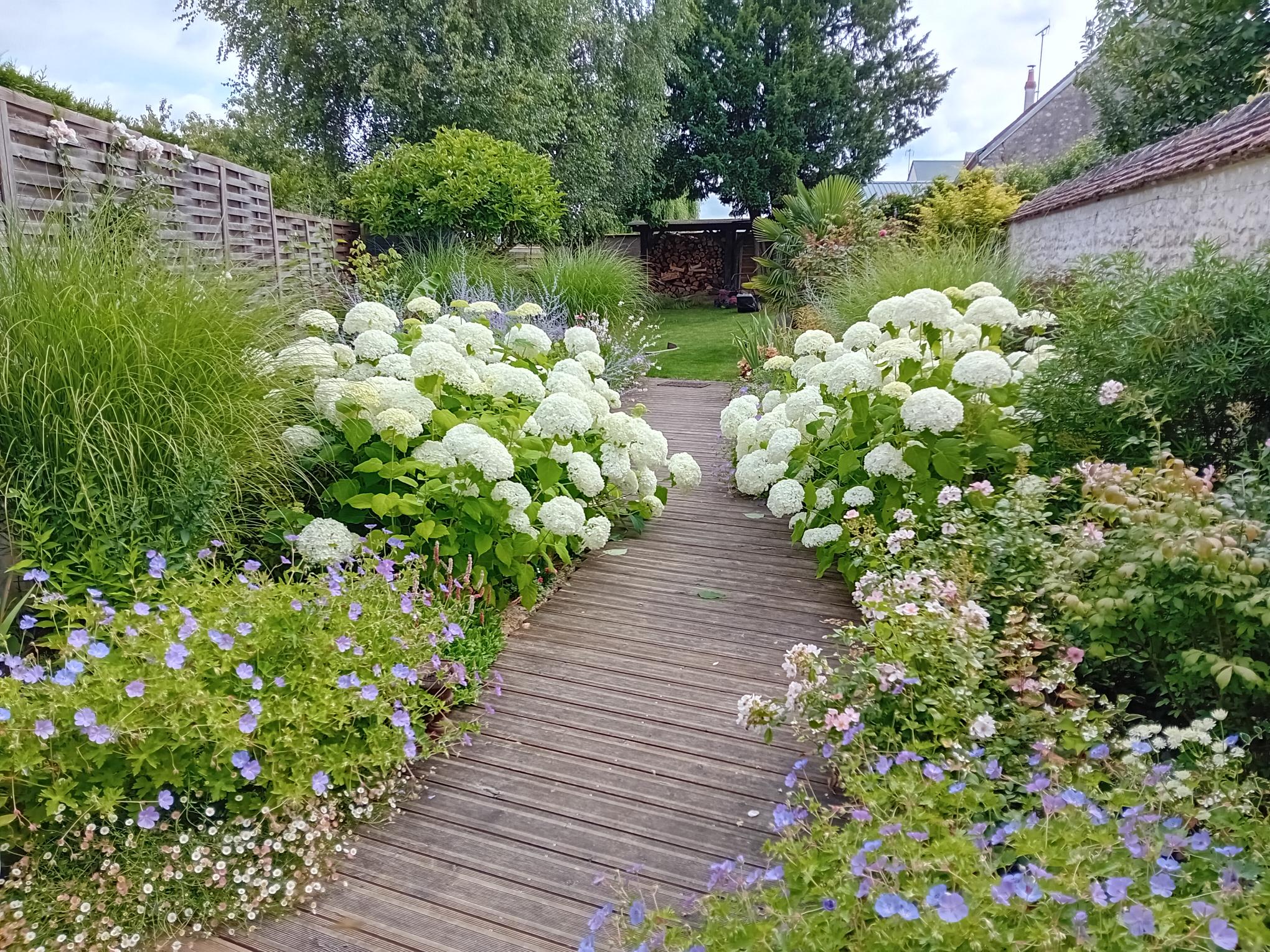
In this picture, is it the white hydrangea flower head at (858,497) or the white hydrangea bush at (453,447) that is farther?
the white hydrangea flower head at (858,497)

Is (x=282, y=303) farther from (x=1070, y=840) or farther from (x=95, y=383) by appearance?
(x=1070, y=840)

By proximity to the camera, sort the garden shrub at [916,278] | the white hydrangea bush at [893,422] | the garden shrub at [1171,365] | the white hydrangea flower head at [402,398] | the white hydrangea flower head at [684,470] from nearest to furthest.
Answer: the garden shrub at [1171,365], the white hydrangea flower head at [402,398], the white hydrangea bush at [893,422], the white hydrangea flower head at [684,470], the garden shrub at [916,278]

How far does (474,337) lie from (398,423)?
103 cm

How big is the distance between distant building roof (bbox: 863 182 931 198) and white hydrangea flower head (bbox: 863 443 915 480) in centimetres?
1173

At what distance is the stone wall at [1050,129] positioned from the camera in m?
19.8

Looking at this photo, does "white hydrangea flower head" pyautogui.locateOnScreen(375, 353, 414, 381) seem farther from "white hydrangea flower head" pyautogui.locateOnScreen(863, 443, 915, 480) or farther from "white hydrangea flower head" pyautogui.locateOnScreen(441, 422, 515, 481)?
"white hydrangea flower head" pyautogui.locateOnScreen(863, 443, 915, 480)

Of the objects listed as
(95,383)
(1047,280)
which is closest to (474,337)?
(95,383)

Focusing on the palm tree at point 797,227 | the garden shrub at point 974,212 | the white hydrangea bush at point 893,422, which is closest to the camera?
the white hydrangea bush at point 893,422

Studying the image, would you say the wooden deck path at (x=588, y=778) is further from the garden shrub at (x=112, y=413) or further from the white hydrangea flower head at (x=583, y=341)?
the white hydrangea flower head at (x=583, y=341)

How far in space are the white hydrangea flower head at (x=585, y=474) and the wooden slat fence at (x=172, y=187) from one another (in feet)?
6.11

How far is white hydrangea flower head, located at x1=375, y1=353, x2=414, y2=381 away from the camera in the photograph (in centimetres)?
366

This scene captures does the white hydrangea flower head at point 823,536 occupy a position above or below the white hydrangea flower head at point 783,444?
below

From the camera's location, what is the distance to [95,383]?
2605mm

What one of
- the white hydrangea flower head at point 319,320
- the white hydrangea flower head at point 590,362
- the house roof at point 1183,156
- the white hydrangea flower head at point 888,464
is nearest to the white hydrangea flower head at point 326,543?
the white hydrangea flower head at point 319,320
